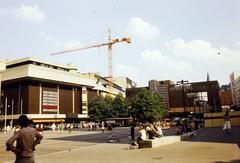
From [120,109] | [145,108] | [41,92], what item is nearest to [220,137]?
[145,108]

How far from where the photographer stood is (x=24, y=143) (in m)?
5.41

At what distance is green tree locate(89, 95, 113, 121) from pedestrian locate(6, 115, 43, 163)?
80.3 meters

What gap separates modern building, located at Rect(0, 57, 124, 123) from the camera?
7944 centimetres

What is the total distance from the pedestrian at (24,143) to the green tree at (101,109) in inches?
3162

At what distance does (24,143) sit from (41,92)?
80.8 meters

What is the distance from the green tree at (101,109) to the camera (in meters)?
86.5

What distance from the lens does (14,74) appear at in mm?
81062

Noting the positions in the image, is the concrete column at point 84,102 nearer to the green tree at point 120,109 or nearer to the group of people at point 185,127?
the green tree at point 120,109

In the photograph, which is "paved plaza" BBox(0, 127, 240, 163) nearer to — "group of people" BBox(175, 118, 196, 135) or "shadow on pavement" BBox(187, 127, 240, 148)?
"shadow on pavement" BBox(187, 127, 240, 148)

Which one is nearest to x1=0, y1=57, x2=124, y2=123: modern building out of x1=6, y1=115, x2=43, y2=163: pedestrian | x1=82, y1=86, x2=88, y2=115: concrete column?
x1=82, y1=86, x2=88, y2=115: concrete column

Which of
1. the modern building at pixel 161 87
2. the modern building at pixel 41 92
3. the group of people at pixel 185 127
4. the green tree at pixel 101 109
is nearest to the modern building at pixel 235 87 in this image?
the modern building at pixel 161 87

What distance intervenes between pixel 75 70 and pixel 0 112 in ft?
113

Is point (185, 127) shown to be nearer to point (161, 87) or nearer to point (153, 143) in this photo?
point (153, 143)

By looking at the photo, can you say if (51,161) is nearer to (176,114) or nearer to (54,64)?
(54,64)
